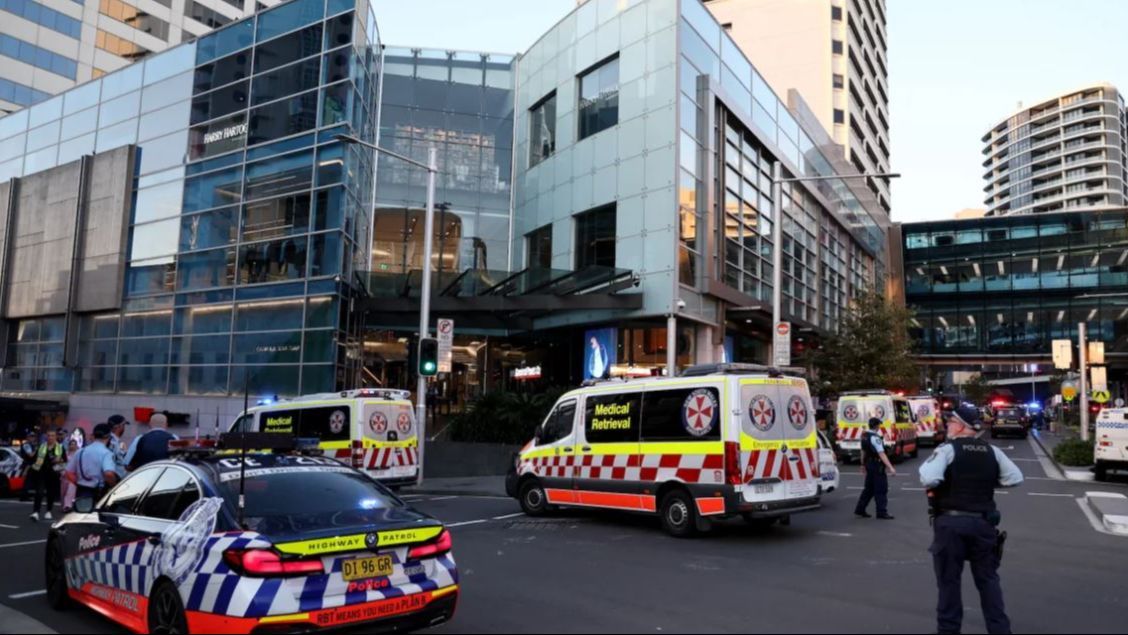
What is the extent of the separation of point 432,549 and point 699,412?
19.9ft

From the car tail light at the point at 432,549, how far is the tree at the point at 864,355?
33.2m

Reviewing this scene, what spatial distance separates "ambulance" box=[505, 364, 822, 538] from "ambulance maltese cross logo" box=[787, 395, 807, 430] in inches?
0.6

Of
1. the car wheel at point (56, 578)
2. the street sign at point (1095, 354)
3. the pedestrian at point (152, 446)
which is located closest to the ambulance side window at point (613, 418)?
the pedestrian at point (152, 446)

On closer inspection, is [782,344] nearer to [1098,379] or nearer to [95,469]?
[1098,379]

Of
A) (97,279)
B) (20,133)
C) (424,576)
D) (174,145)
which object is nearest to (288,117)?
(174,145)

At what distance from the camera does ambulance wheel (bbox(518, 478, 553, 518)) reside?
43.9 ft

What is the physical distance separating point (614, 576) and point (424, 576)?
3.16m

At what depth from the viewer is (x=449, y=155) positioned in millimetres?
35906

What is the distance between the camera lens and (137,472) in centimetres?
683

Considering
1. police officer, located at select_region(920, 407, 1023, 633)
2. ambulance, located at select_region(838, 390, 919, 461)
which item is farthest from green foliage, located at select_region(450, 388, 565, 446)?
police officer, located at select_region(920, 407, 1023, 633)

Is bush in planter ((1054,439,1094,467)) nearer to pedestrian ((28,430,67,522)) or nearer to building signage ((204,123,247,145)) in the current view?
pedestrian ((28,430,67,522))

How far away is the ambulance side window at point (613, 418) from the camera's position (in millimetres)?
12109

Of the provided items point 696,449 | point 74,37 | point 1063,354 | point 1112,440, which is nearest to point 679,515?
point 696,449

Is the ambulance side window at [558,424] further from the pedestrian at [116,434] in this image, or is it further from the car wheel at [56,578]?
the car wheel at [56,578]
